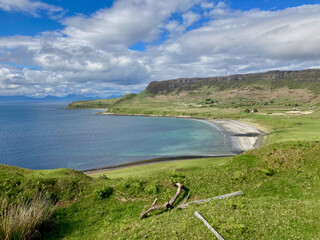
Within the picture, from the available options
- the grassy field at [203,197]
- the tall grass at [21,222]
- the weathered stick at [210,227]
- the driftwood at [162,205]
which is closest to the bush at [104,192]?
the grassy field at [203,197]

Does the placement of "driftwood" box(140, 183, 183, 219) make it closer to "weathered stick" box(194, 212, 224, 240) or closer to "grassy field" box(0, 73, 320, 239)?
"grassy field" box(0, 73, 320, 239)

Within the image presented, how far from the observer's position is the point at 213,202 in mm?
14375

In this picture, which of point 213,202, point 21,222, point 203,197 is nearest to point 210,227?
point 213,202

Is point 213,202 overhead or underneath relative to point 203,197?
overhead

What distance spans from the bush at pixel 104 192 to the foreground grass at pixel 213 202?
0.09m

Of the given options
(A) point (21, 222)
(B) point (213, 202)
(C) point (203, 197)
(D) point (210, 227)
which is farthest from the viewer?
(C) point (203, 197)

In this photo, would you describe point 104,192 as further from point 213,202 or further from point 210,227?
point 210,227

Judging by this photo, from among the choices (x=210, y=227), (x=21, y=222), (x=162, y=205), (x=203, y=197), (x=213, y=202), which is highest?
(x=21, y=222)

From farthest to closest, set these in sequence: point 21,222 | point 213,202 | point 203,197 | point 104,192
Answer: point 104,192 < point 203,197 < point 213,202 < point 21,222

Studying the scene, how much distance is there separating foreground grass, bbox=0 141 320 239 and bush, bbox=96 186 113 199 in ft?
0.29

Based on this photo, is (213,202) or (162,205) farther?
(162,205)

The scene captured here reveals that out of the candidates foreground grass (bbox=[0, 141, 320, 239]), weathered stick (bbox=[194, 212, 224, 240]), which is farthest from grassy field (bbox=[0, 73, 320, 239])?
weathered stick (bbox=[194, 212, 224, 240])

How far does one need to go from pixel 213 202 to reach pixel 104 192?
956 centimetres

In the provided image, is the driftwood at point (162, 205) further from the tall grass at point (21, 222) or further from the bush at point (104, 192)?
the tall grass at point (21, 222)
